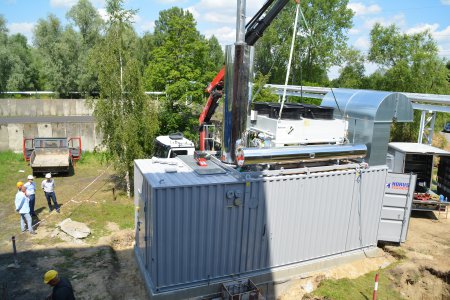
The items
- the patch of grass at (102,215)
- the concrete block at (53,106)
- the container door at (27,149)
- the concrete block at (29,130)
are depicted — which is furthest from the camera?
the concrete block at (53,106)

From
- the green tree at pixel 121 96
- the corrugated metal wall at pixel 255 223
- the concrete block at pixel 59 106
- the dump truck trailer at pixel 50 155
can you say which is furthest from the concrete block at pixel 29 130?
the corrugated metal wall at pixel 255 223

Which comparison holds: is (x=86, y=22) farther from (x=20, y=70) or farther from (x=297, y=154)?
(x=297, y=154)

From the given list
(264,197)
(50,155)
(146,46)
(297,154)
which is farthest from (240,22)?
(146,46)

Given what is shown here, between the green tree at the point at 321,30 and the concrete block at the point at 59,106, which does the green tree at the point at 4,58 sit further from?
the green tree at the point at 321,30

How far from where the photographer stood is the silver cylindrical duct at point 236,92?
796cm

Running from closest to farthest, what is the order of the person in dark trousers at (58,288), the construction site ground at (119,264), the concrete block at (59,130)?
the person in dark trousers at (58,288) < the construction site ground at (119,264) < the concrete block at (59,130)

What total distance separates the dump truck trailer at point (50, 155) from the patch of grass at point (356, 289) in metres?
14.0

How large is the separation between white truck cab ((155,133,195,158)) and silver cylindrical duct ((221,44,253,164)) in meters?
5.69

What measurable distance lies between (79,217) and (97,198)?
7.05 feet

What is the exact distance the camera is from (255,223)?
8.11 meters

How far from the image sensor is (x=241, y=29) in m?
7.95

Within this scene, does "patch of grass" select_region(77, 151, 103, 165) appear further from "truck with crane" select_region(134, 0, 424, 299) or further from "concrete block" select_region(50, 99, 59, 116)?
"truck with crane" select_region(134, 0, 424, 299)

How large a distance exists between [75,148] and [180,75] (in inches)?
305

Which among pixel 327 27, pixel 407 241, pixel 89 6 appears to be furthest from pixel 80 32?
pixel 407 241
